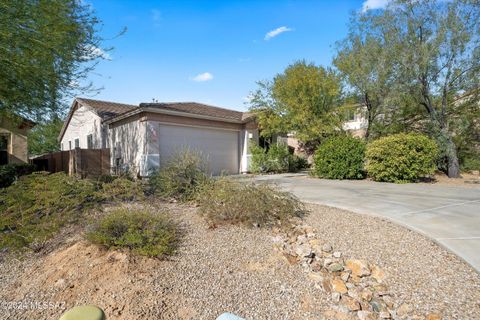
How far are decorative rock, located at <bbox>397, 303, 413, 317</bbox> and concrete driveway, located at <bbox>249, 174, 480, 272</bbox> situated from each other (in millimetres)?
1289

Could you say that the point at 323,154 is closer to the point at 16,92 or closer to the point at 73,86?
the point at 73,86

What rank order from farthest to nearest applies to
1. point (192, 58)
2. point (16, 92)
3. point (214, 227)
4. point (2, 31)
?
point (192, 58) < point (16, 92) < point (2, 31) < point (214, 227)

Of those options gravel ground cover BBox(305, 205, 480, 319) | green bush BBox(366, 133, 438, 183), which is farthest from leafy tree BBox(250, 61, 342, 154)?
gravel ground cover BBox(305, 205, 480, 319)

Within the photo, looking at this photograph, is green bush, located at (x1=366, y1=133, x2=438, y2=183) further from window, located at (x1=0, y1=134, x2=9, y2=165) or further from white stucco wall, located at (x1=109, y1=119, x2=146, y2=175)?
window, located at (x1=0, y1=134, x2=9, y2=165)

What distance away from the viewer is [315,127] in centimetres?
1555

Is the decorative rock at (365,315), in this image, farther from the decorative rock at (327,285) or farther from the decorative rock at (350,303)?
the decorative rock at (327,285)

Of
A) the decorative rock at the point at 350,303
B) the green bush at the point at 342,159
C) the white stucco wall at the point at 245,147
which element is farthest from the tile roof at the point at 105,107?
the decorative rock at the point at 350,303

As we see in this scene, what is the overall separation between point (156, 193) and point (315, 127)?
10812mm

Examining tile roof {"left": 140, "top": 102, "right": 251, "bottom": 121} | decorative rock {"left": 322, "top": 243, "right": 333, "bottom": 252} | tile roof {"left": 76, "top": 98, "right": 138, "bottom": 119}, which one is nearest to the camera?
decorative rock {"left": 322, "top": 243, "right": 333, "bottom": 252}

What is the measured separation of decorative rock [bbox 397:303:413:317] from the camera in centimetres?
311

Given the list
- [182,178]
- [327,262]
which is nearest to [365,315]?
[327,262]

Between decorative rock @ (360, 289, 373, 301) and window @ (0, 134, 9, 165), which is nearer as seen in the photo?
decorative rock @ (360, 289, 373, 301)

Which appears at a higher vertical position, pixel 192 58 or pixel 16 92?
pixel 192 58

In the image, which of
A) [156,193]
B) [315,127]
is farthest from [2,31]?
[315,127]
